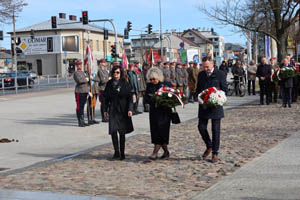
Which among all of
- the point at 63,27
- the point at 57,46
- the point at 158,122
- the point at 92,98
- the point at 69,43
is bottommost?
the point at 158,122

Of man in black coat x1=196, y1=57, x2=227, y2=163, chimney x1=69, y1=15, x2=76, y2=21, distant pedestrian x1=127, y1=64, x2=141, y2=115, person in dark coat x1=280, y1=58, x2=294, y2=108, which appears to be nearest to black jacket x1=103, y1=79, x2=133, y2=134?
man in black coat x1=196, y1=57, x2=227, y2=163

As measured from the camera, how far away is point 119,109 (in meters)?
8.80

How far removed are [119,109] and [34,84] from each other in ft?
80.2

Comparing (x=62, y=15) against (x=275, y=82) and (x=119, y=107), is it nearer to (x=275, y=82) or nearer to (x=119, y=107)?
(x=275, y=82)

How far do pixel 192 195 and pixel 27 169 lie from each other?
10.4 feet

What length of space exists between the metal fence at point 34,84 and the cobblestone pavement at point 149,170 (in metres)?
19.5

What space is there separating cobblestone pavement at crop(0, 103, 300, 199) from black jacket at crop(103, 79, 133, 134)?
0.57 metres

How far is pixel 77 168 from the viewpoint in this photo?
8.10m

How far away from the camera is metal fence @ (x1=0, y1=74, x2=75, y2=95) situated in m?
29.7

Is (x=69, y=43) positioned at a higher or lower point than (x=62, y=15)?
lower

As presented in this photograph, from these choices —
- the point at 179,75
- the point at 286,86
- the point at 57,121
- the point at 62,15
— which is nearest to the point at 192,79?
the point at 179,75

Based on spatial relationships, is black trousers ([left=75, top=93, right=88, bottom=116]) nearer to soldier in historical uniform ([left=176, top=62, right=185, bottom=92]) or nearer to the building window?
soldier in historical uniform ([left=176, top=62, right=185, bottom=92])

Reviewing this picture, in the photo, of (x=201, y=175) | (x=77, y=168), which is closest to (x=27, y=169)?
(x=77, y=168)

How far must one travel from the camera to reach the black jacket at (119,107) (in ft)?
28.8
